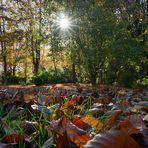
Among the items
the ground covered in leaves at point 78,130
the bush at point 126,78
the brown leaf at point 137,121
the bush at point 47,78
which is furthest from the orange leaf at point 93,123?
the bush at point 47,78

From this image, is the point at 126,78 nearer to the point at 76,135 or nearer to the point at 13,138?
the point at 13,138

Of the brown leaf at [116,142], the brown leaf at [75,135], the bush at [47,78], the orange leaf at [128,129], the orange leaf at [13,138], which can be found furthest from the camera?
the bush at [47,78]

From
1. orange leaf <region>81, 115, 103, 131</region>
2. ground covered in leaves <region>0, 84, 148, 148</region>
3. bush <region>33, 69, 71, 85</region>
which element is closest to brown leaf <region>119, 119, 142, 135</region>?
ground covered in leaves <region>0, 84, 148, 148</region>

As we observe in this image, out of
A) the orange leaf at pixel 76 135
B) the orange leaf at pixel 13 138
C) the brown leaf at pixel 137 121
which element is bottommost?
the orange leaf at pixel 13 138

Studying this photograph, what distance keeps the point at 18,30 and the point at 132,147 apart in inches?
1342

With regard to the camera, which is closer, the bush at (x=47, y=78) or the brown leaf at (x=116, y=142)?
the brown leaf at (x=116, y=142)

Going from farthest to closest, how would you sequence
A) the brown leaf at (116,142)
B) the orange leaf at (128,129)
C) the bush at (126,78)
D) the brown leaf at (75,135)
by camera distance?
1. the bush at (126,78)
2. the brown leaf at (75,135)
3. the orange leaf at (128,129)
4. the brown leaf at (116,142)

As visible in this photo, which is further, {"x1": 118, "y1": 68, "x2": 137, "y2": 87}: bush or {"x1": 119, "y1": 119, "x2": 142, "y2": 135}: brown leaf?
{"x1": 118, "y1": 68, "x2": 137, "y2": 87}: bush

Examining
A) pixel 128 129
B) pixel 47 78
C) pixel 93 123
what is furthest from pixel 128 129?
pixel 47 78

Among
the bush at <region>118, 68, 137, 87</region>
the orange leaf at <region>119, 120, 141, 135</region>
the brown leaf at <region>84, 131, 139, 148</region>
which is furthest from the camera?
the bush at <region>118, 68, 137, 87</region>

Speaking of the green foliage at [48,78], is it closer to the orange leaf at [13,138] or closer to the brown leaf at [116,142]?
the orange leaf at [13,138]

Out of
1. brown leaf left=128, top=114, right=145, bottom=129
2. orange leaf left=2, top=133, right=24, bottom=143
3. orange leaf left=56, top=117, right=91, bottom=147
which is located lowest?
orange leaf left=2, top=133, right=24, bottom=143

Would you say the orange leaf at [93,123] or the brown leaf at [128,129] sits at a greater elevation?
the brown leaf at [128,129]

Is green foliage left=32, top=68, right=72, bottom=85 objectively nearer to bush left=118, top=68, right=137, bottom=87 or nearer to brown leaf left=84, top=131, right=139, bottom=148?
bush left=118, top=68, right=137, bottom=87
